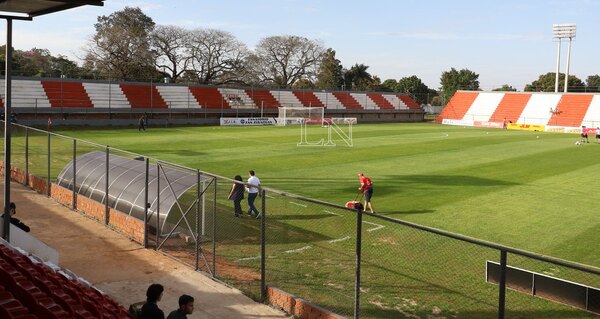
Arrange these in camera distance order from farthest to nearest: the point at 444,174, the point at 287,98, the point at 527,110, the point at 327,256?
the point at 287,98 → the point at 527,110 → the point at 444,174 → the point at 327,256

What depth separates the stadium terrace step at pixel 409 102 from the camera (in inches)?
3765

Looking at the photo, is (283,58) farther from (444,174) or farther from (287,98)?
(444,174)

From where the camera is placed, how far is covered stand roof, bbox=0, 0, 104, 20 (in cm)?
1100

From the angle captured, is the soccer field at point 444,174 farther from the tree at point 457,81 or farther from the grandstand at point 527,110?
the tree at point 457,81

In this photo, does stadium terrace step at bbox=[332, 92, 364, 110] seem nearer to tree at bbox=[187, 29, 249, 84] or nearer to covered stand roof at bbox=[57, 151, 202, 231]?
tree at bbox=[187, 29, 249, 84]

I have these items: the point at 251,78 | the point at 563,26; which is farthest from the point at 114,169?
the point at 563,26

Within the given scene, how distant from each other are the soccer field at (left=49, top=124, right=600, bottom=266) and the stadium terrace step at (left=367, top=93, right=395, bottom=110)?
138ft

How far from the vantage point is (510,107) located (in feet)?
274

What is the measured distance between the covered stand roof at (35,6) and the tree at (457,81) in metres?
115

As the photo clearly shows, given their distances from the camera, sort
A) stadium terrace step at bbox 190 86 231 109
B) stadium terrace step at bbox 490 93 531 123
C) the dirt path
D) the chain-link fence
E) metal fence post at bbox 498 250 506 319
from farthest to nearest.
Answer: stadium terrace step at bbox 490 93 531 123, stadium terrace step at bbox 190 86 231 109, the dirt path, the chain-link fence, metal fence post at bbox 498 250 506 319

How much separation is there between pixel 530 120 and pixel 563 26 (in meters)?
27.1

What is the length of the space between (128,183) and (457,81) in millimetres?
120020

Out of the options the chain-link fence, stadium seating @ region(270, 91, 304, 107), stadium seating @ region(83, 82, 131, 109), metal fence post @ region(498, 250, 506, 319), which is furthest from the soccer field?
stadium seating @ region(270, 91, 304, 107)

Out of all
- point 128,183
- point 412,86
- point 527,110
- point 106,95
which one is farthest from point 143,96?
point 412,86
